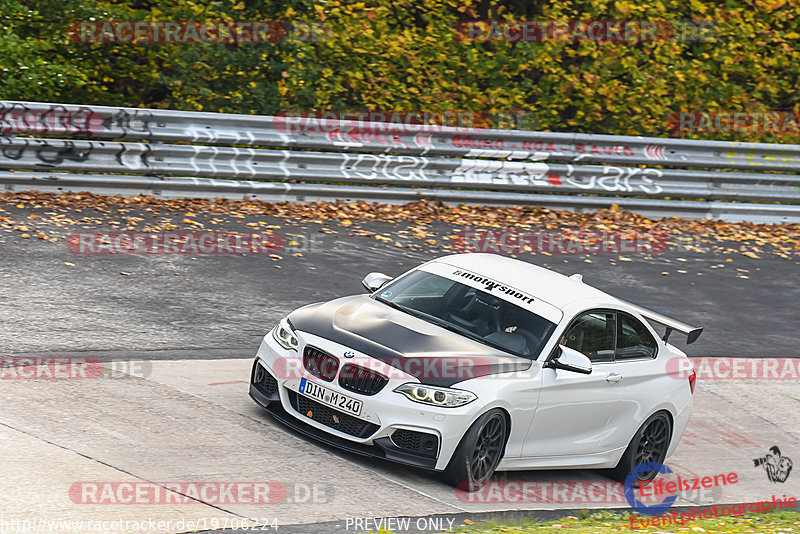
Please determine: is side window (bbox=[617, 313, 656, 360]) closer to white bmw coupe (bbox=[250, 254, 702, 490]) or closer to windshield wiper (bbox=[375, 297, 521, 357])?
white bmw coupe (bbox=[250, 254, 702, 490])

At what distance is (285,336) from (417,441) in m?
1.46

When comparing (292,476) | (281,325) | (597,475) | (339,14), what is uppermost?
(339,14)

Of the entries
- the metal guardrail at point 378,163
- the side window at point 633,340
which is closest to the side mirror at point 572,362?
the side window at point 633,340

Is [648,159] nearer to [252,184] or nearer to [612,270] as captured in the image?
[612,270]

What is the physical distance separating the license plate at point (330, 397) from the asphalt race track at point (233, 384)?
1.22 feet

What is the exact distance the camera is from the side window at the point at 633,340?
8.76 meters

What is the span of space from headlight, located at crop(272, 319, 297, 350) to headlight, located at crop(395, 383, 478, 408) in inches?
45.6

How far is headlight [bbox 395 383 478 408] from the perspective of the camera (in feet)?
24.0

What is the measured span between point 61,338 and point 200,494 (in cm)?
350

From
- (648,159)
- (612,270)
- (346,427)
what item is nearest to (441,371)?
(346,427)

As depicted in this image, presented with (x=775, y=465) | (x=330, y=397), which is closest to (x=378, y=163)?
(x=775, y=465)

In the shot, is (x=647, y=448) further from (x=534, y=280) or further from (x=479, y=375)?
(x=479, y=375)

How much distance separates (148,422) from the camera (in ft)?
25.2

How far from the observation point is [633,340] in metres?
8.88
